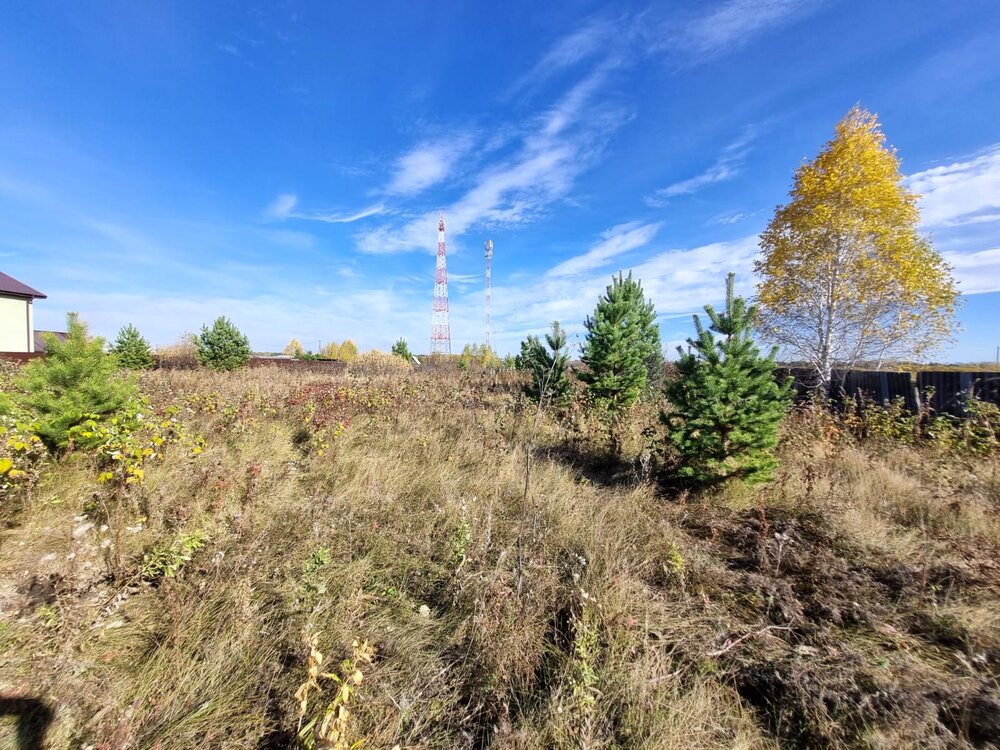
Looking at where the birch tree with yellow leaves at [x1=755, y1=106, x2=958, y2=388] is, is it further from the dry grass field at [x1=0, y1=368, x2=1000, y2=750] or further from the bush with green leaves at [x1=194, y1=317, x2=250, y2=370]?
the bush with green leaves at [x1=194, y1=317, x2=250, y2=370]

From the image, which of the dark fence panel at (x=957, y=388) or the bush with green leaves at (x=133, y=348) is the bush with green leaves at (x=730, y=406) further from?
the bush with green leaves at (x=133, y=348)

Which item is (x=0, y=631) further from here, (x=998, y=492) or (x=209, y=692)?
(x=998, y=492)

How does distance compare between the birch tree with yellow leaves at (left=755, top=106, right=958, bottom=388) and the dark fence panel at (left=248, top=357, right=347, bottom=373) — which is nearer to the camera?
the birch tree with yellow leaves at (left=755, top=106, right=958, bottom=388)

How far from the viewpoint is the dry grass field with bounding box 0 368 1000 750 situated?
1752mm

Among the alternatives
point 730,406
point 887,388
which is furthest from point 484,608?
point 887,388

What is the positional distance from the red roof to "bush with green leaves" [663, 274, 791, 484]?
30.2 metres

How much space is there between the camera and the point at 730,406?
13.6 feet

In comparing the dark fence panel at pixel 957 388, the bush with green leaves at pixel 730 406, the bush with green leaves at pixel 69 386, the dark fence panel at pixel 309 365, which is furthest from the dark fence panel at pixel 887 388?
the dark fence panel at pixel 309 365

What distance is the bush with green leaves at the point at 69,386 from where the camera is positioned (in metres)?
3.55

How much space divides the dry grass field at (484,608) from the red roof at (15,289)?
2575 centimetres

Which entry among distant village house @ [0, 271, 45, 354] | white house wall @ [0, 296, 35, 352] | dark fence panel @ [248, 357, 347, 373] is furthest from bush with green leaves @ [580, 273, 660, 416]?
white house wall @ [0, 296, 35, 352]

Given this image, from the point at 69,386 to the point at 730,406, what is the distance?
21.0 ft

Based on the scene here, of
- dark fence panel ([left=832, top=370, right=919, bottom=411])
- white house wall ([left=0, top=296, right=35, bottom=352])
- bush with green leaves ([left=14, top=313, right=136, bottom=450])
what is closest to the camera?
bush with green leaves ([left=14, top=313, right=136, bottom=450])

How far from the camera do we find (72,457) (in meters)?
3.67
